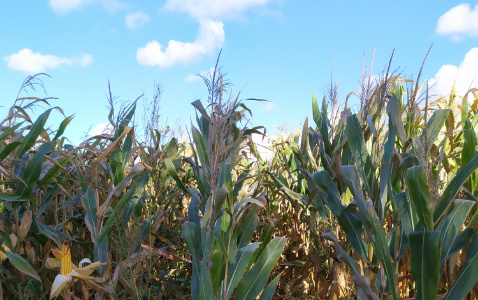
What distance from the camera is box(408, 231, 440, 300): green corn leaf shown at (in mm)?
1716

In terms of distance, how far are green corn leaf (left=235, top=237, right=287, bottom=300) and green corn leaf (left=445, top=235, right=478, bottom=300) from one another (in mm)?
802

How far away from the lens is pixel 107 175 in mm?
2801

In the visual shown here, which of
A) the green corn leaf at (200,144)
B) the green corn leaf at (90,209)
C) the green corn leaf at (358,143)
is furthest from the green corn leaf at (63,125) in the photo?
the green corn leaf at (358,143)

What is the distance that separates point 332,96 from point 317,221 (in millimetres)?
827

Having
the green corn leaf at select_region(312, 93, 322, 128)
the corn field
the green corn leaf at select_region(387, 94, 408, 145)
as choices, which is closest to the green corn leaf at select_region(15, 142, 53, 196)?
the corn field

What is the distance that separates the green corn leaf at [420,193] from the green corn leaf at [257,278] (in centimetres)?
70

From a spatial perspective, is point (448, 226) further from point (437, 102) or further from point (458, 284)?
point (437, 102)


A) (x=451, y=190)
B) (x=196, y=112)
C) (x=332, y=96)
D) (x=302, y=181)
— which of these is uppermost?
(x=332, y=96)

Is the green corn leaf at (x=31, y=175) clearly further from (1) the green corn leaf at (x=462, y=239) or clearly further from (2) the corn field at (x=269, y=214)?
(1) the green corn leaf at (x=462, y=239)

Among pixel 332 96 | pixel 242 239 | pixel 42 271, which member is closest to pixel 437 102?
pixel 332 96

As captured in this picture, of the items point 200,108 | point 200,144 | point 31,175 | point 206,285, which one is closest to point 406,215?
point 206,285

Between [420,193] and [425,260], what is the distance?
0.28 metres

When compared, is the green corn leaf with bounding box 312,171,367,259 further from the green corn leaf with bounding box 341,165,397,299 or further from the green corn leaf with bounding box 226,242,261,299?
the green corn leaf with bounding box 226,242,261,299

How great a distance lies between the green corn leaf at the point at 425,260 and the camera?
5.63ft
